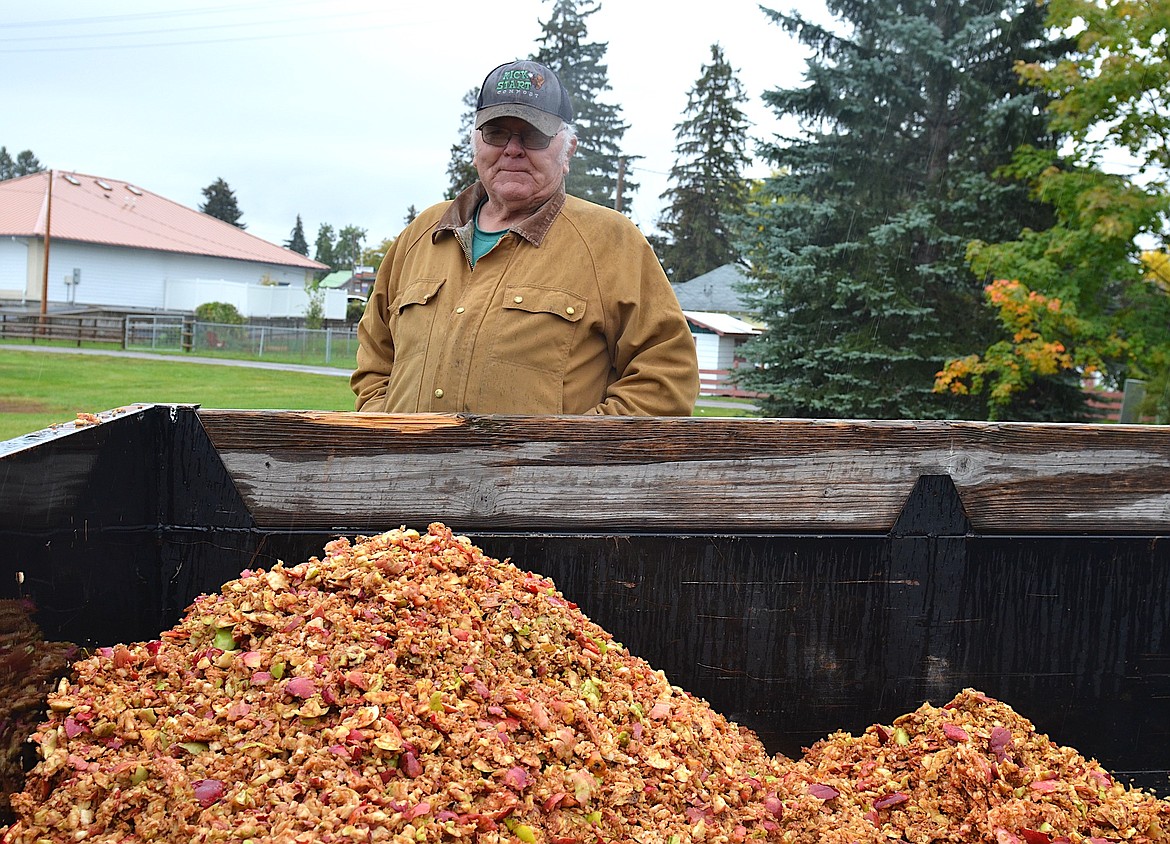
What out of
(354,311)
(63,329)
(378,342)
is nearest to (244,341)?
(63,329)

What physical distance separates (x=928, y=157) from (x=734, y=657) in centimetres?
1552

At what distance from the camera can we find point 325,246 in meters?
101

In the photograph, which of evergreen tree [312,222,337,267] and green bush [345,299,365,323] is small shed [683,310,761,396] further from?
evergreen tree [312,222,337,267]

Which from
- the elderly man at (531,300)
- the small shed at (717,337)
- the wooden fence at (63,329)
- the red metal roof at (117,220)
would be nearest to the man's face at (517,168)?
the elderly man at (531,300)

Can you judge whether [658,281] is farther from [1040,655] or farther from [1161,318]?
[1161,318]

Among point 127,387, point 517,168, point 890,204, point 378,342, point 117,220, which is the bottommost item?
point 127,387

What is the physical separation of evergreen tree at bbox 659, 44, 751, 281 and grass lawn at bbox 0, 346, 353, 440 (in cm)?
2668

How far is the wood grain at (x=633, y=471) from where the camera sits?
1.77 m

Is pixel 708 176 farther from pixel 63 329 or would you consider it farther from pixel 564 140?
pixel 564 140

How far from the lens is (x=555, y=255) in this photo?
275 centimetres

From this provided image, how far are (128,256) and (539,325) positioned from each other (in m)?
50.2

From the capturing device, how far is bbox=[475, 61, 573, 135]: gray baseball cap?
275cm

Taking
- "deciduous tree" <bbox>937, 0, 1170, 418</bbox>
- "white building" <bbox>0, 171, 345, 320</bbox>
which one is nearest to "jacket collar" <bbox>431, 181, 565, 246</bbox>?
"deciduous tree" <bbox>937, 0, 1170, 418</bbox>

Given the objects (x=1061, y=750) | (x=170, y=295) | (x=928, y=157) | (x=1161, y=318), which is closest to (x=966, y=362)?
(x=1161, y=318)
